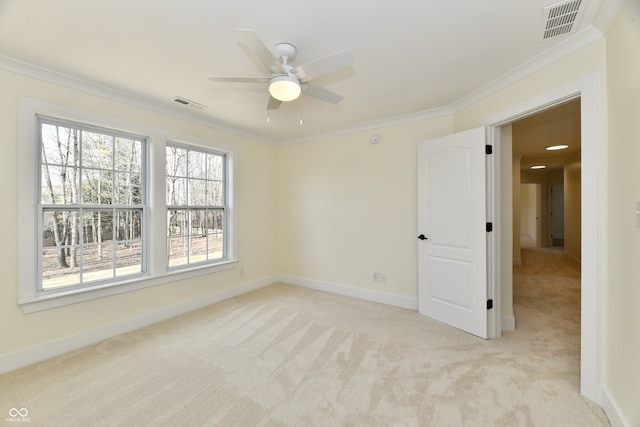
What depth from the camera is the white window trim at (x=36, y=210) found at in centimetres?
222

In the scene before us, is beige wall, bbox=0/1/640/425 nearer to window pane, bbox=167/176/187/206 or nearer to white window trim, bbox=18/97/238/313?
white window trim, bbox=18/97/238/313

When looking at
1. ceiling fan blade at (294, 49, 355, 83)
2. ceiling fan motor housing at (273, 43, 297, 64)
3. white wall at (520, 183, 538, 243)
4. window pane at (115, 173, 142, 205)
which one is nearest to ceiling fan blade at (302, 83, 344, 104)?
ceiling fan blade at (294, 49, 355, 83)

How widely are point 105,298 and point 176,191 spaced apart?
1.39 metres

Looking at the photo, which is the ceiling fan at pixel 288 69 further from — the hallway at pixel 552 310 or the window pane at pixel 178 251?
the hallway at pixel 552 310

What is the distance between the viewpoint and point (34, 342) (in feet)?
7.44

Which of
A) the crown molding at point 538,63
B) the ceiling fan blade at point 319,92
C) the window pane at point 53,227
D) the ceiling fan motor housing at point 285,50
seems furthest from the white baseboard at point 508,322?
the window pane at point 53,227

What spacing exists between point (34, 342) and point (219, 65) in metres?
2.84

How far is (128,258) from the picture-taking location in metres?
2.98

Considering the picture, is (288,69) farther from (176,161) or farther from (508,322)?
(508,322)

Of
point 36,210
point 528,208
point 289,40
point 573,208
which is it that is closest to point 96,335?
point 36,210

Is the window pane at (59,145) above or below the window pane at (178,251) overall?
above

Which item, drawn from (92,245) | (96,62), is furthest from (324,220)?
(96,62)

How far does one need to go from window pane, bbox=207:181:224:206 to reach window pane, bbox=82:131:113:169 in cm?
119

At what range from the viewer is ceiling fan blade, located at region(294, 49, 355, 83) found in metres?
1.64
